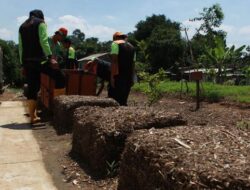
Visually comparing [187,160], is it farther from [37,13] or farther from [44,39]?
[37,13]

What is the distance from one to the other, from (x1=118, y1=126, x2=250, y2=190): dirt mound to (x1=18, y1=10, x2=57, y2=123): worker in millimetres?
4225

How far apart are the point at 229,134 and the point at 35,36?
4.82m

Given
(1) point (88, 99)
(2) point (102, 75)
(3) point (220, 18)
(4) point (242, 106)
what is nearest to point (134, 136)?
(1) point (88, 99)

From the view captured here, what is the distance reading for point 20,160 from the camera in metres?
5.36

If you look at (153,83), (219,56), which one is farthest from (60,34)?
(219,56)

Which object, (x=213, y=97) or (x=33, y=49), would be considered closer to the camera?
(x=33, y=49)

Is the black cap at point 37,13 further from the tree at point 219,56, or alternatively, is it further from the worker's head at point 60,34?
the tree at point 219,56

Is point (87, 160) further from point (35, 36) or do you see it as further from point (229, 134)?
point (35, 36)

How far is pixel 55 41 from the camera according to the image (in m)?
9.38

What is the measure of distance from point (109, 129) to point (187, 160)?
166cm

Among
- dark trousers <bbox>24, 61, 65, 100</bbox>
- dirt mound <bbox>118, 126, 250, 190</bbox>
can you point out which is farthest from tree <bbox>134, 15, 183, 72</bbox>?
dirt mound <bbox>118, 126, 250, 190</bbox>

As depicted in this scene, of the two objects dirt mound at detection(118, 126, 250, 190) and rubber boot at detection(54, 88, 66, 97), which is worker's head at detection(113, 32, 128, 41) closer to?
rubber boot at detection(54, 88, 66, 97)

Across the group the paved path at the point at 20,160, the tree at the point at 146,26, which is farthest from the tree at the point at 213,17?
the tree at the point at 146,26

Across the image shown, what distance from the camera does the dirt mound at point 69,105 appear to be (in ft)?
21.1
